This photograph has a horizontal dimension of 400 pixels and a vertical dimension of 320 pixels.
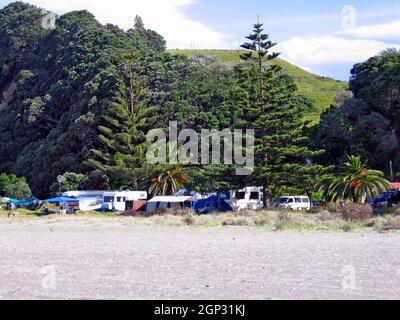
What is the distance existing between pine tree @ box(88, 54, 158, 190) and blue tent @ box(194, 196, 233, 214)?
8738mm

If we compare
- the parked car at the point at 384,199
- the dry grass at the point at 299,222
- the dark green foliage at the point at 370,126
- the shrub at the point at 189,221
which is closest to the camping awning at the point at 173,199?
the dry grass at the point at 299,222

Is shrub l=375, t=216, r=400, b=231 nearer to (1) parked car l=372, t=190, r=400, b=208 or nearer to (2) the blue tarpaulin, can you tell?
(1) parked car l=372, t=190, r=400, b=208

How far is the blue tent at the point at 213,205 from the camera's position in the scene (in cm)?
3553

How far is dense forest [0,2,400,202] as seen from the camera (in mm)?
36719

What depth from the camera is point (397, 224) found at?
1908cm

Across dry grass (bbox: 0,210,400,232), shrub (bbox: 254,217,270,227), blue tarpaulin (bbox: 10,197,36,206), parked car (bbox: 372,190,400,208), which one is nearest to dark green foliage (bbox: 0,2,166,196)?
blue tarpaulin (bbox: 10,197,36,206)

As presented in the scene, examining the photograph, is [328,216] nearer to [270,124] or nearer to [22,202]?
[270,124]

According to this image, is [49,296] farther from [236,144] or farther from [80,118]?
[80,118]

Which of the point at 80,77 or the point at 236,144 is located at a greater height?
the point at 80,77

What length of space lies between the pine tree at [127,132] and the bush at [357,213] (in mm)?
21604

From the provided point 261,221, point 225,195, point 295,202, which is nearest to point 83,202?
point 225,195
